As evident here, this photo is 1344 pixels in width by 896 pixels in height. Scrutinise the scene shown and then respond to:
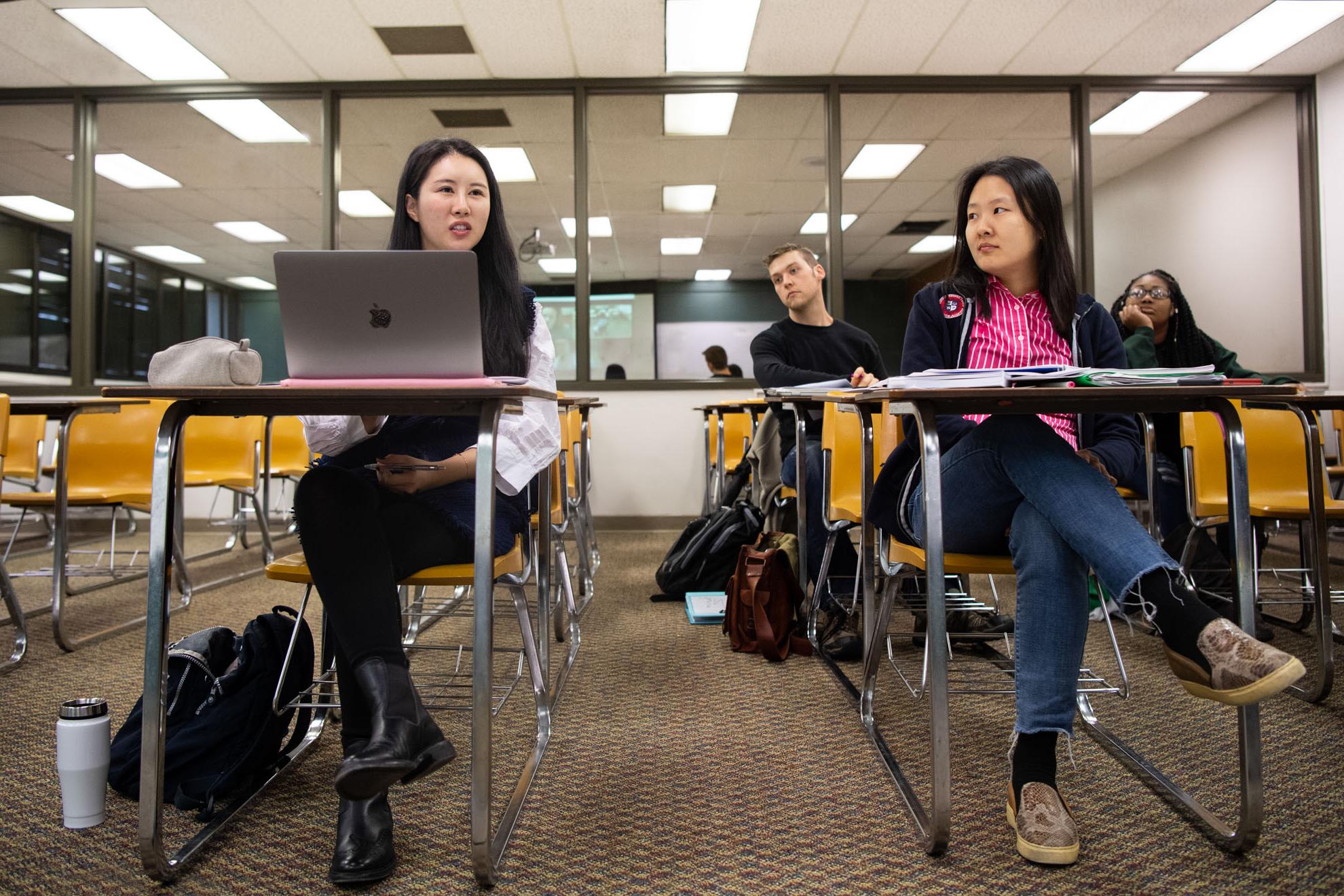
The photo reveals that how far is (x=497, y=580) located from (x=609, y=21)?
3.83 meters

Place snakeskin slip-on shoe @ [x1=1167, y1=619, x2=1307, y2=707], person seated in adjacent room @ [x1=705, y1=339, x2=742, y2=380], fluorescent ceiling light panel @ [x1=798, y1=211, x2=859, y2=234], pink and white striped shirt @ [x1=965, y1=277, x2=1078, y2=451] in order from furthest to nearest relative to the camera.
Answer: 1. person seated in adjacent room @ [x1=705, y1=339, x2=742, y2=380]
2. fluorescent ceiling light panel @ [x1=798, y1=211, x2=859, y2=234]
3. pink and white striped shirt @ [x1=965, y1=277, x2=1078, y2=451]
4. snakeskin slip-on shoe @ [x1=1167, y1=619, x2=1307, y2=707]

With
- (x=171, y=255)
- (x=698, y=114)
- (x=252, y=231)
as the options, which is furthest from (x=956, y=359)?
(x=171, y=255)

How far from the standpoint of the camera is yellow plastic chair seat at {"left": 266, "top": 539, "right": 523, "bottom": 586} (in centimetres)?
135

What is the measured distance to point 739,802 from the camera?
4.58 ft

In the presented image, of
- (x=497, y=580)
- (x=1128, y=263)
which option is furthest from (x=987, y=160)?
(x=1128, y=263)

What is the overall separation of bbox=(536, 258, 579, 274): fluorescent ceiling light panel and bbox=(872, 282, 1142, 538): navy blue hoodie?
196 inches

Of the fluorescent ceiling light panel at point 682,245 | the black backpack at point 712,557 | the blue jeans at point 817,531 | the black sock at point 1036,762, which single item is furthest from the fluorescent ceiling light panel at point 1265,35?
the fluorescent ceiling light panel at point 682,245

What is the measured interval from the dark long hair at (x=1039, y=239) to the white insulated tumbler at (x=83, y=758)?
160 centimetres

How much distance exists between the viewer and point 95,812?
51.4 inches

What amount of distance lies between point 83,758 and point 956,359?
5.18 feet

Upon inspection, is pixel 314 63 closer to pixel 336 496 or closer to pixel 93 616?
pixel 93 616

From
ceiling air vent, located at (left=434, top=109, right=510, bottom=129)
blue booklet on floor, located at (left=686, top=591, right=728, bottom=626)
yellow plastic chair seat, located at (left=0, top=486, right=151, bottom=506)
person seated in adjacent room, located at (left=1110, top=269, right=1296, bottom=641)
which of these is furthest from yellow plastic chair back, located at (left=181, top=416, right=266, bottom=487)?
person seated in adjacent room, located at (left=1110, top=269, right=1296, bottom=641)

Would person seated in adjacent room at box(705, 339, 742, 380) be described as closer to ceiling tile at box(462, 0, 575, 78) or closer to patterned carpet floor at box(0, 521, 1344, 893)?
ceiling tile at box(462, 0, 575, 78)

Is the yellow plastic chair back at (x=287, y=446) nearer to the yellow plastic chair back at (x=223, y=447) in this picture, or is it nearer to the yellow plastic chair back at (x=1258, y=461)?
the yellow plastic chair back at (x=223, y=447)
